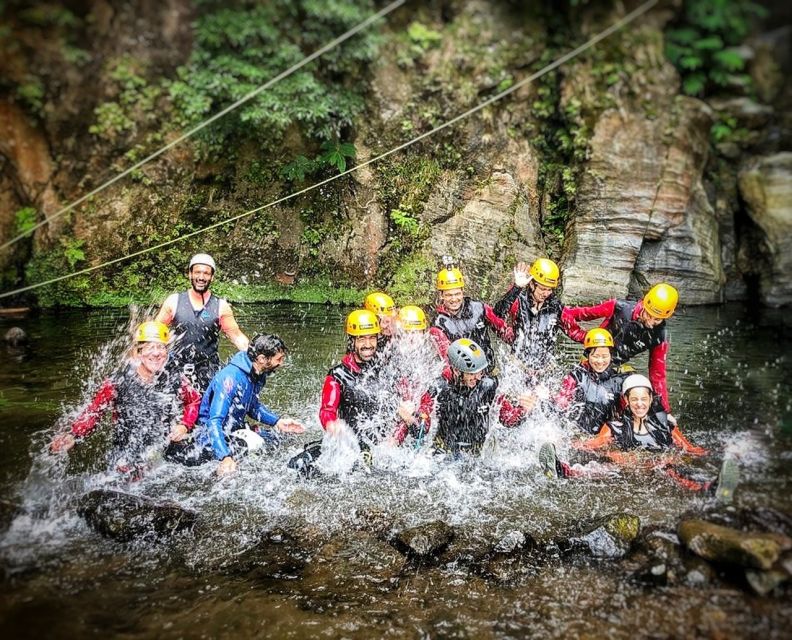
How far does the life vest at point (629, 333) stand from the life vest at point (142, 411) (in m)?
5.17

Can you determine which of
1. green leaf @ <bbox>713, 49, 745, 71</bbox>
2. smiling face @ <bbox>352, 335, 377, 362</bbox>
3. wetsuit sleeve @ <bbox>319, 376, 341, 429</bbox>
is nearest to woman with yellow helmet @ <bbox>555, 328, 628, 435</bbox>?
smiling face @ <bbox>352, 335, 377, 362</bbox>

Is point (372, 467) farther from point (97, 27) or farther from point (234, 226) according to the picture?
point (97, 27)

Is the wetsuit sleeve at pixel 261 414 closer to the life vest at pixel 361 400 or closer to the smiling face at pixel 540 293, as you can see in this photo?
the life vest at pixel 361 400

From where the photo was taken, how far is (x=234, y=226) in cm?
1321

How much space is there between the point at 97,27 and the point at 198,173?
4.26 meters

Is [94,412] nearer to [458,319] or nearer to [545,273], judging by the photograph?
[458,319]

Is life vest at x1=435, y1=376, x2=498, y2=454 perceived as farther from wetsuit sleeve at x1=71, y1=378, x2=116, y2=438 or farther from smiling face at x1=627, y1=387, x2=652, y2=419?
wetsuit sleeve at x1=71, y1=378, x2=116, y2=438

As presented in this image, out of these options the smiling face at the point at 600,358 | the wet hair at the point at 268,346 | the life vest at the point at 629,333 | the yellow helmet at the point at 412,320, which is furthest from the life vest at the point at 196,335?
the life vest at the point at 629,333

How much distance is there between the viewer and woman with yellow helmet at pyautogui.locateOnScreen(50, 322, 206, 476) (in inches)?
198

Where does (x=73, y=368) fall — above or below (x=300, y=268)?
below

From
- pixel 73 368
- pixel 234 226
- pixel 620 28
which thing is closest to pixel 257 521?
pixel 73 368

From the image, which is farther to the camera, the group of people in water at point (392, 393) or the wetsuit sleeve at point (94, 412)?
the group of people in water at point (392, 393)

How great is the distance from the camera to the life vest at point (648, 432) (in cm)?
560

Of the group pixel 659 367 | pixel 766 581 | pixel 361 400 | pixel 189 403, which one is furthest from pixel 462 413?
pixel 189 403
